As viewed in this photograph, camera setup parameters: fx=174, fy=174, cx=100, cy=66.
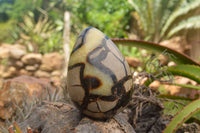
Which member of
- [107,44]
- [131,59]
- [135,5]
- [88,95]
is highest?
[135,5]

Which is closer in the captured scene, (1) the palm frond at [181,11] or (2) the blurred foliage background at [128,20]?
(1) the palm frond at [181,11]

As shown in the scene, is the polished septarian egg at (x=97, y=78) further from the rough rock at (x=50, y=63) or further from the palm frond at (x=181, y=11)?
the palm frond at (x=181, y=11)

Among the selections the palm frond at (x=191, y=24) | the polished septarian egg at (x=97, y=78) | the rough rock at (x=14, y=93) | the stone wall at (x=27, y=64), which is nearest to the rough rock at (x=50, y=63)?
the stone wall at (x=27, y=64)

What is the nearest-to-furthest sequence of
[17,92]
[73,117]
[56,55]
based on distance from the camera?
[73,117]
[17,92]
[56,55]

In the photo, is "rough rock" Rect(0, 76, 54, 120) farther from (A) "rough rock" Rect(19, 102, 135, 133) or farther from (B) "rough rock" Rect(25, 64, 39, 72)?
(B) "rough rock" Rect(25, 64, 39, 72)

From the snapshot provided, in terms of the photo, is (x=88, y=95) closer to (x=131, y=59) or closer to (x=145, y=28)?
(x=131, y=59)

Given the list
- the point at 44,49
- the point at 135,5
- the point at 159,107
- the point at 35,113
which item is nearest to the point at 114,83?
the point at 35,113

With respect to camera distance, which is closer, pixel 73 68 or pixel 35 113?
pixel 73 68
